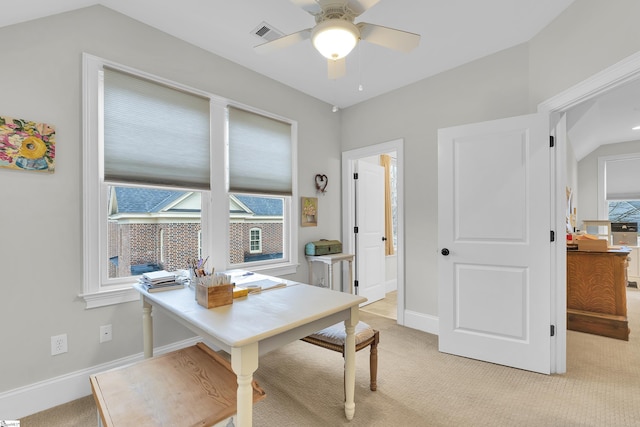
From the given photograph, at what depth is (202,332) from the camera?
1431 mm

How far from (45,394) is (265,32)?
2968 millimetres

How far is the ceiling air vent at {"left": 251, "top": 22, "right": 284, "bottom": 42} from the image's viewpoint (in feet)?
7.52

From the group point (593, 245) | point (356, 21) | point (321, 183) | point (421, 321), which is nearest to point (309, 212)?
point (321, 183)

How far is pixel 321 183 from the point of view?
3.74 m

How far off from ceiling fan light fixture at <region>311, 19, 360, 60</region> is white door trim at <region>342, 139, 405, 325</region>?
6.30 ft

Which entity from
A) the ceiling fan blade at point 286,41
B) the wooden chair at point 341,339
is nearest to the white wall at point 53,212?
the ceiling fan blade at point 286,41

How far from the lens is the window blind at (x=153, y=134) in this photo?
212 cm

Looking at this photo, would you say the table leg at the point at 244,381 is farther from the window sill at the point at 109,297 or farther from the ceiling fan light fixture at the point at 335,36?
the ceiling fan light fixture at the point at 335,36

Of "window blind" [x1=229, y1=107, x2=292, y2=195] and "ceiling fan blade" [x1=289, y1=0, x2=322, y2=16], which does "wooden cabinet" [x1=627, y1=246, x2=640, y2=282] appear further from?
"ceiling fan blade" [x1=289, y1=0, x2=322, y2=16]

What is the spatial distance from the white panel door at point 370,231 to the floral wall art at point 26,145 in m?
3.13

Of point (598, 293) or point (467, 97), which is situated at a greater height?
point (467, 97)

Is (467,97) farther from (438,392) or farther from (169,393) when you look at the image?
(169,393)

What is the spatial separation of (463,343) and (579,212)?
5779 millimetres

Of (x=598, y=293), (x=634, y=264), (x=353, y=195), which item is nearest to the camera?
(x=598, y=293)
